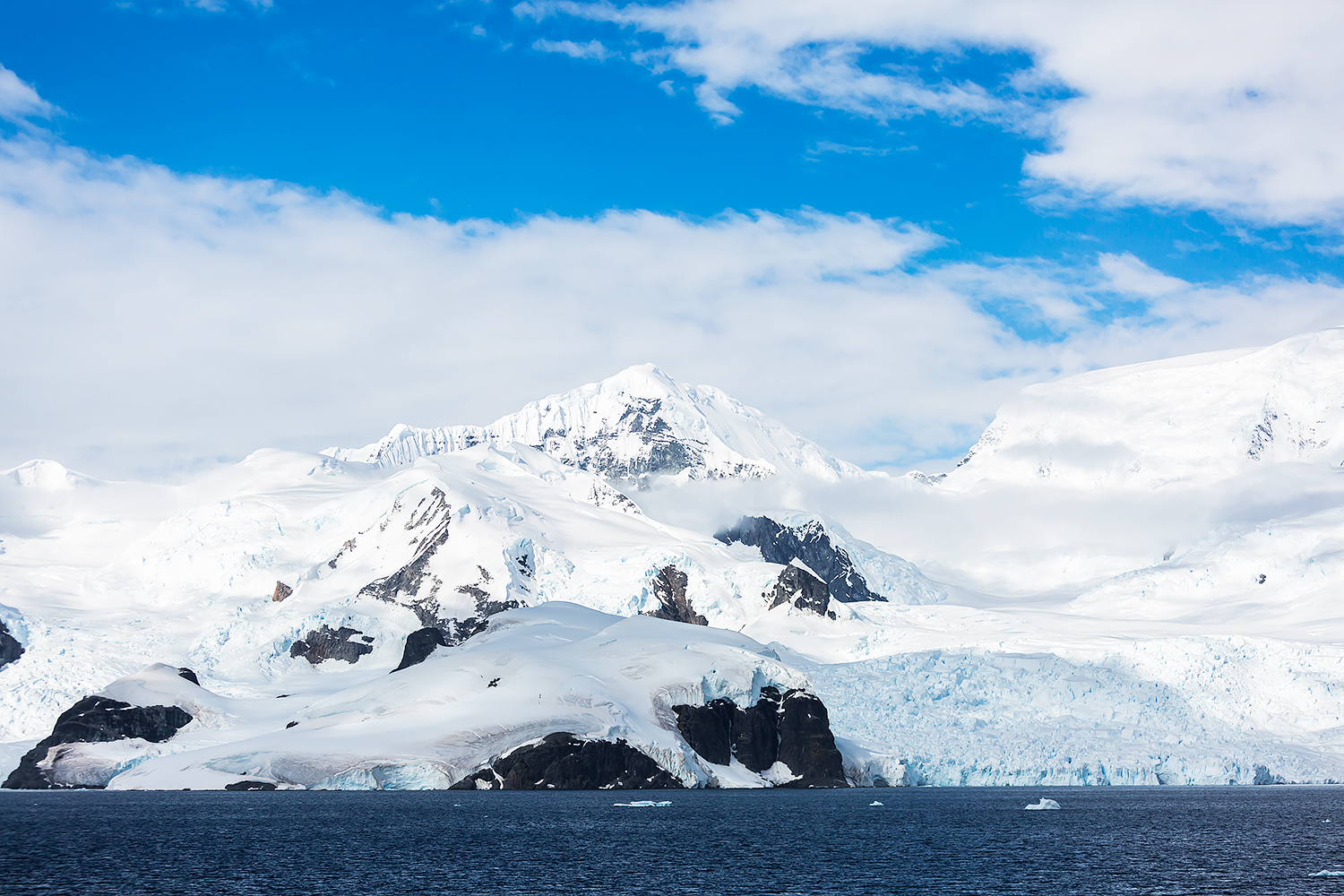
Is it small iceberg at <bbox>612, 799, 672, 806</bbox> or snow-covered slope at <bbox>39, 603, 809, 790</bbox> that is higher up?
snow-covered slope at <bbox>39, 603, 809, 790</bbox>

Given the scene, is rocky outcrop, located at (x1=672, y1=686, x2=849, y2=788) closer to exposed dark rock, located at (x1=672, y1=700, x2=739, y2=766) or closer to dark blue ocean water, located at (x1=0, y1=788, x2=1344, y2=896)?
exposed dark rock, located at (x1=672, y1=700, x2=739, y2=766)

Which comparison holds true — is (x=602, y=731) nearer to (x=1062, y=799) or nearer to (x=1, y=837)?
(x=1062, y=799)

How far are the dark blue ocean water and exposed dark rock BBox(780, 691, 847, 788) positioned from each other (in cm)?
3600

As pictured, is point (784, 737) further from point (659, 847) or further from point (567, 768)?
point (659, 847)

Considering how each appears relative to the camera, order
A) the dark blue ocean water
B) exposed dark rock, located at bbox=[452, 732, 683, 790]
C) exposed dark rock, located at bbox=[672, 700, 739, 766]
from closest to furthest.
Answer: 1. the dark blue ocean water
2. exposed dark rock, located at bbox=[452, 732, 683, 790]
3. exposed dark rock, located at bbox=[672, 700, 739, 766]

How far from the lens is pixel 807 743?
613ft

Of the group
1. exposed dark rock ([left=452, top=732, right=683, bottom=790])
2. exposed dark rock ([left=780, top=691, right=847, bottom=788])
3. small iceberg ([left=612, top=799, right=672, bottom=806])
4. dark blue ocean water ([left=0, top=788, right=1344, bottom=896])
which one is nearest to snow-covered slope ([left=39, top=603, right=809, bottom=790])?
exposed dark rock ([left=452, top=732, right=683, bottom=790])

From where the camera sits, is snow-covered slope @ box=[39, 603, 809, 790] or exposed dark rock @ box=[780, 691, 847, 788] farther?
exposed dark rock @ box=[780, 691, 847, 788]

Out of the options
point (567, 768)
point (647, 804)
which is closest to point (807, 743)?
point (567, 768)

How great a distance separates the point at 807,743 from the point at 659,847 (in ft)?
309

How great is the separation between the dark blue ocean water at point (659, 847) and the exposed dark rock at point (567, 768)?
→ 1233cm

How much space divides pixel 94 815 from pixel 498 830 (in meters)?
46.5

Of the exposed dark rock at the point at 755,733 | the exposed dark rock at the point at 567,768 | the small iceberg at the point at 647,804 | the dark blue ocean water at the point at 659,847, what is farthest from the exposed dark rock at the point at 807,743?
the small iceberg at the point at 647,804

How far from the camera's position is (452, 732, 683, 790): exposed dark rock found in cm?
16250
